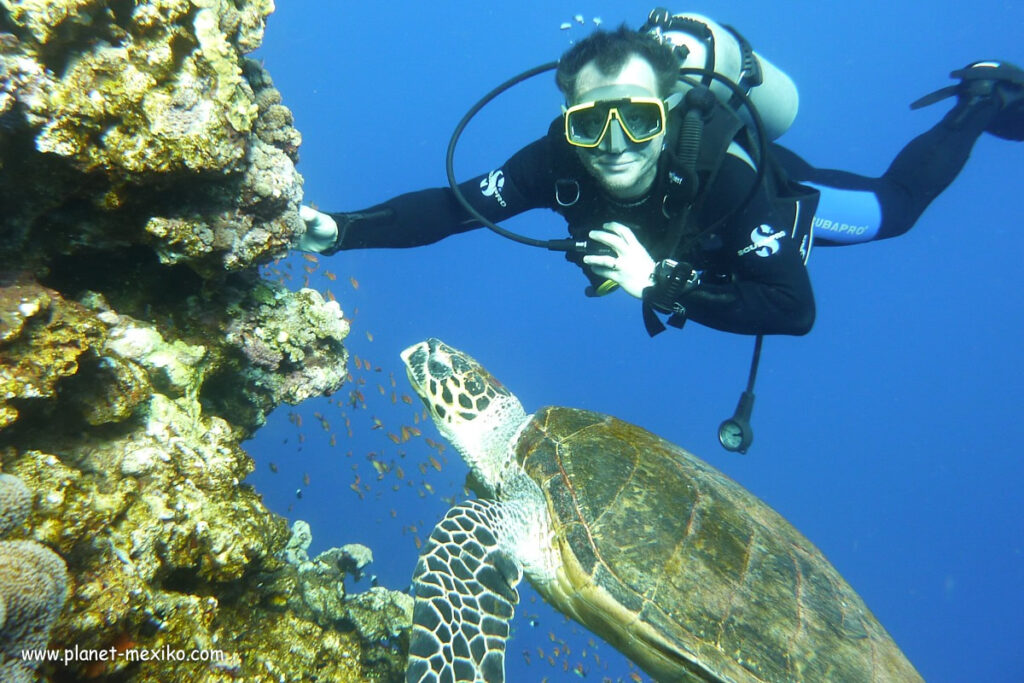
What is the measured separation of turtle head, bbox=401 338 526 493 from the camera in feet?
12.3

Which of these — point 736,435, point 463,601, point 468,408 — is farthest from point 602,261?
point 463,601

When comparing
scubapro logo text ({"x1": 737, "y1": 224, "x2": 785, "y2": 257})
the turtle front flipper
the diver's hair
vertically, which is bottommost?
the turtle front flipper

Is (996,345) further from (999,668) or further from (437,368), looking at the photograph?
(437,368)

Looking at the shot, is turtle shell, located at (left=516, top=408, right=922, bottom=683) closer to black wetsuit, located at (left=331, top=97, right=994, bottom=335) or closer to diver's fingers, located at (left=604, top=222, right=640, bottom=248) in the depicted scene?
black wetsuit, located at (left=331, top=97, right=994, bottom=335)

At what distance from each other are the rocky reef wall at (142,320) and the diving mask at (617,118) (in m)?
1.75

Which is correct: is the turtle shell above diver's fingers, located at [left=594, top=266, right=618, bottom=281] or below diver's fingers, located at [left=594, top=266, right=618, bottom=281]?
below

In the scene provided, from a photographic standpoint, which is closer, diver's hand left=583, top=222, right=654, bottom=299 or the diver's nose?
the diver's nose

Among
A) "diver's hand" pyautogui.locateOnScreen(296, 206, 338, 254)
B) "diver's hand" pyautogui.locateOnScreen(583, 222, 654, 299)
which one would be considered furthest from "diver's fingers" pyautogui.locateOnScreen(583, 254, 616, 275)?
"diver's hand" pyautogui.locateOnScreen(296, 206, 338, 254)

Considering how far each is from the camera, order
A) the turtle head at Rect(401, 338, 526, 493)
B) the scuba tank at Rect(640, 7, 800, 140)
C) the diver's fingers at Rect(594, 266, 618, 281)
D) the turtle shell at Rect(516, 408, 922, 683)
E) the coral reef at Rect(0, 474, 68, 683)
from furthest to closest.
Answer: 1. the scuba tank at Rect(640, 7, 800, 140)
2. the turtle head at Rect(401, 338, 526, 493)
3. the diver's fingers at Rect(594, 266, 618, 281)
4. the turtle shell at Rect(516, 408, 922, 683)
5. the coral reef at Rect(0, 474, 68, 683)

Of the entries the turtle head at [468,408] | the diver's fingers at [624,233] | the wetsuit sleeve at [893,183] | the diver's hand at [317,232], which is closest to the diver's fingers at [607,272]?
the diver's fingers at [624,233]

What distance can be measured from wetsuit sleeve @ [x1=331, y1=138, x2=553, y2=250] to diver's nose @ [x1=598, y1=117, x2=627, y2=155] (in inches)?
35.1

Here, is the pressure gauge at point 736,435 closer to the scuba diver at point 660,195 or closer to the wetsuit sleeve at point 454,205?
the scuba diver at point 660,195

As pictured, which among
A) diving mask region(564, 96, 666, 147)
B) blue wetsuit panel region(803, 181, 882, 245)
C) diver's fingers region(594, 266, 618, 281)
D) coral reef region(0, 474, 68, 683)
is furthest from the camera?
blue wetsuit panel region(803, 181, 882, 245)

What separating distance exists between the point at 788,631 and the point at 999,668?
40.6 metres
